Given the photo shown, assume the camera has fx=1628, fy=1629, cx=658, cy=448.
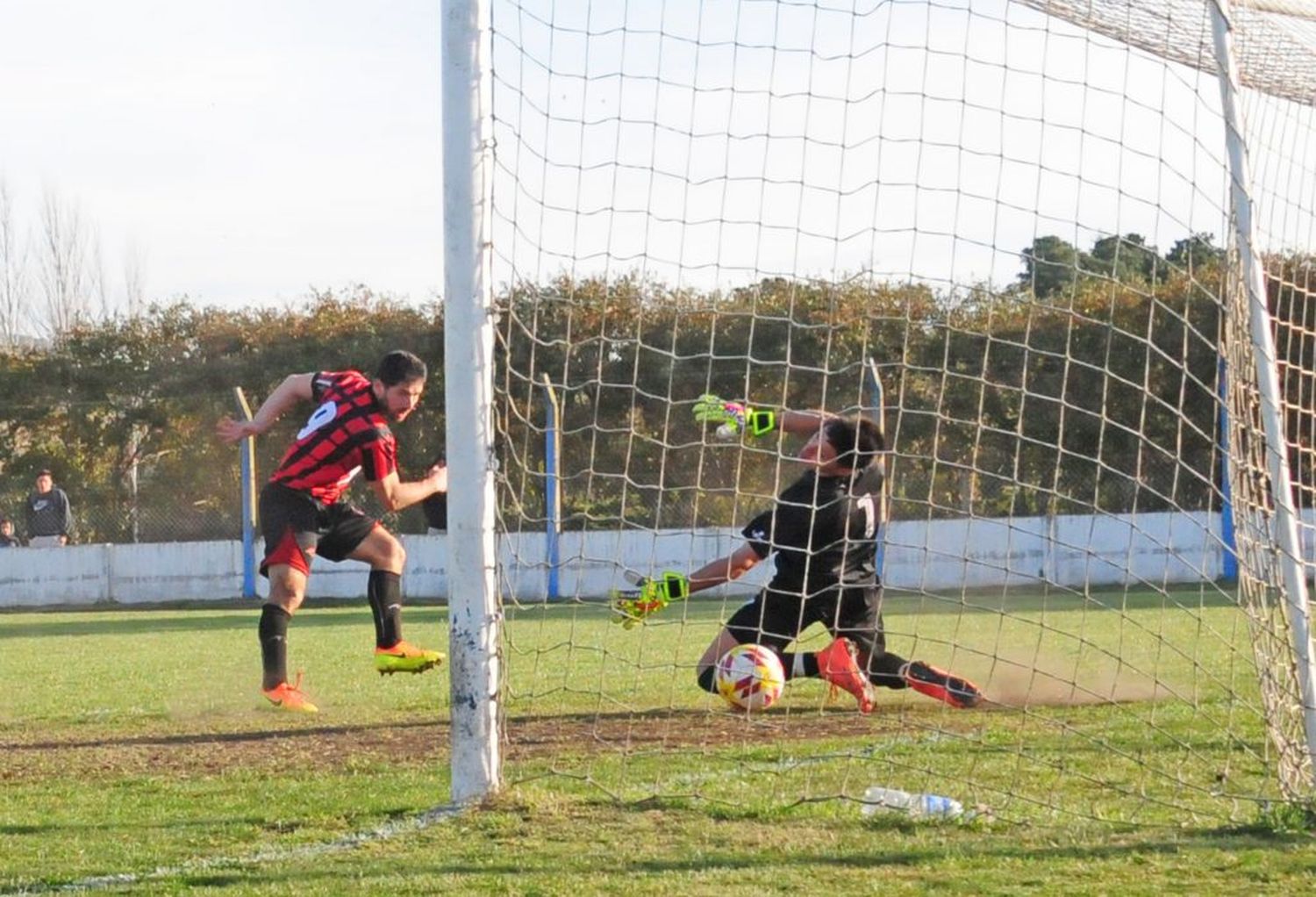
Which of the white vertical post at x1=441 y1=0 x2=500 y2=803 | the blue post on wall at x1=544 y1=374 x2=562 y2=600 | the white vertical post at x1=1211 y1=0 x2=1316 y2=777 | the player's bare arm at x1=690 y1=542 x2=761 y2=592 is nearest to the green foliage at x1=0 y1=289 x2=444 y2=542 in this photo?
the blue post on wall at x1=544 y1=374 x2=562 y2=600

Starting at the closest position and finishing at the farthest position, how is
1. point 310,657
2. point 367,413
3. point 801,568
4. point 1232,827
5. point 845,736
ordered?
point 1232,827 < point 845,736 < point 801,568 < point 367,413 < point 310,657

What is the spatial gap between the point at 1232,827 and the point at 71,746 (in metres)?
4.83

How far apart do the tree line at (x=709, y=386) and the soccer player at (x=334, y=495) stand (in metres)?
0.74

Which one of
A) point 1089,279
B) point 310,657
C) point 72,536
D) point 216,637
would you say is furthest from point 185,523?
point 1089,279

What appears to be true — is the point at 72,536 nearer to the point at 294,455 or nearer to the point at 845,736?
the point at 294,455

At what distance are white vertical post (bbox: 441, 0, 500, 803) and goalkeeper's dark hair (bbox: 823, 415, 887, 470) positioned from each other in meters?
2.16

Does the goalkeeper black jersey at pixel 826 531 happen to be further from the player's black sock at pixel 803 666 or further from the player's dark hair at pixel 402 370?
the player's dark hair at pixel 402 370

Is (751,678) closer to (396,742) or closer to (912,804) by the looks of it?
(396,742)

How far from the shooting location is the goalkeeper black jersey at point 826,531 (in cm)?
750

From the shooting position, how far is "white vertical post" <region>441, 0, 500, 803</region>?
5199mm

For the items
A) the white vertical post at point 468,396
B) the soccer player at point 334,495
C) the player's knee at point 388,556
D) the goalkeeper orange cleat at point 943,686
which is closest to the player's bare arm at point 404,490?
the soccer player at point 334,495

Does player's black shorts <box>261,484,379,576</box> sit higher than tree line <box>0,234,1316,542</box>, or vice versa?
tree line <box>0,234,1316,542</box>

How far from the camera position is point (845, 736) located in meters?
6.75

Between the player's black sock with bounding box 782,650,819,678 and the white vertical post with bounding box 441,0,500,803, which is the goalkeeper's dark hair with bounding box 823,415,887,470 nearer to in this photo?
the player's black sock with bounding box 782,650,819,678
